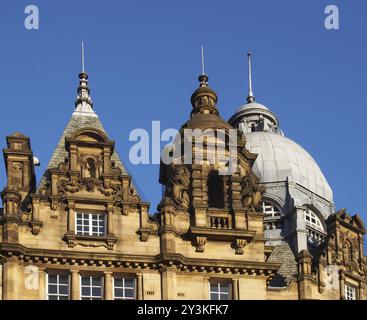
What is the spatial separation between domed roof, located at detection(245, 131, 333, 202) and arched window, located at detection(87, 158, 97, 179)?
1274 cm

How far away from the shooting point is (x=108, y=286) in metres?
46.0

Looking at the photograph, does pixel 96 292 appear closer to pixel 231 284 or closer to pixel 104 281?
pixel 104 281

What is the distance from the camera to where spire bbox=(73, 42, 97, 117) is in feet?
174

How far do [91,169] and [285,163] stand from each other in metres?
14.1

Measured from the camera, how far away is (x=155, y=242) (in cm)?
4716

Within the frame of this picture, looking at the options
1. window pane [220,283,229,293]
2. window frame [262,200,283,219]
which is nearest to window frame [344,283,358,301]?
window pane [220,283,229,293]

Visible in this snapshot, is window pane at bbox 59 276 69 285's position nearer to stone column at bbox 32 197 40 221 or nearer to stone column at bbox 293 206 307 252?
stone column at bbox 32 197 40 221

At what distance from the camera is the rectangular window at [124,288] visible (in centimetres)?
4616

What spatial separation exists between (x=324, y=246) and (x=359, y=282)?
6.19ft

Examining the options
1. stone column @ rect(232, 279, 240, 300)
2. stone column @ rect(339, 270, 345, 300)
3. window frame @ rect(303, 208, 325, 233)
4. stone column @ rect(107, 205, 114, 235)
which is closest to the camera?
stone column @ rect(232, 279, 240, 300)

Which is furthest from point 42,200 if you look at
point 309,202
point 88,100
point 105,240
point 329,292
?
point 309,202

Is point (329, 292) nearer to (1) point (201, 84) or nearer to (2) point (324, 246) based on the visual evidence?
(2) point (324, 246)

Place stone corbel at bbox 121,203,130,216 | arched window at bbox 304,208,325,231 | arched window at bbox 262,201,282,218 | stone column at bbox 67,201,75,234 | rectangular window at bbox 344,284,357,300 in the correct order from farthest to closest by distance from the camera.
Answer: arched window at bbox 262,201,282,218
arched window at bbox 304,208,325,231
rectangular window at bbox 344,284,357,300
stone corbel at bbox 121,203,130,216
stone column at bbox 67,201,75,234
